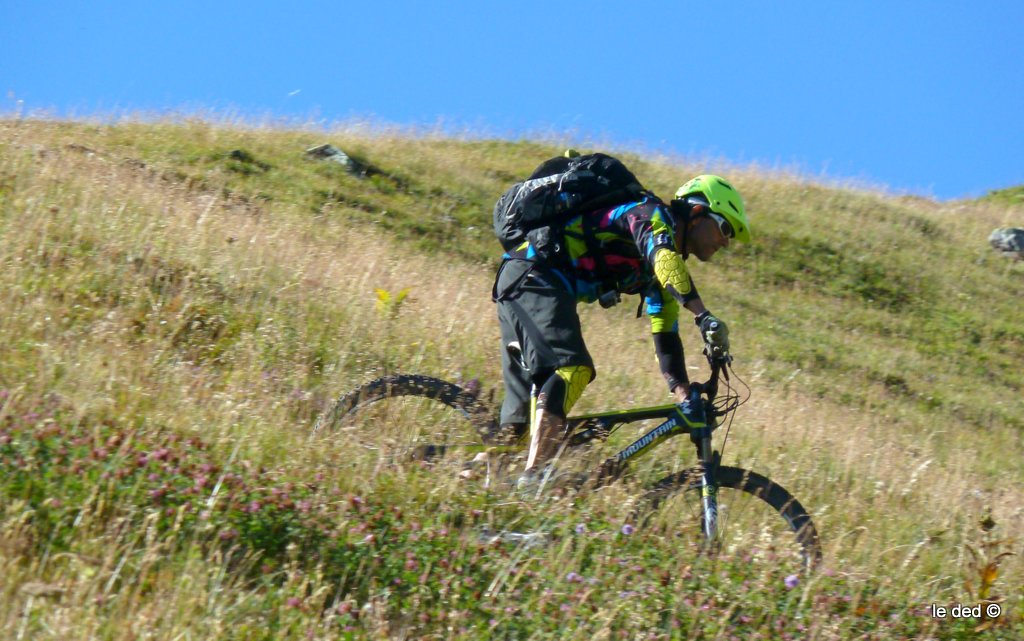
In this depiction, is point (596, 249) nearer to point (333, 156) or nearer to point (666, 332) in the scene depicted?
point (666, 332)

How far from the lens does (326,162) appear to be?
15.9 m

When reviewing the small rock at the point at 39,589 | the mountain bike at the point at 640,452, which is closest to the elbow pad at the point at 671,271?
the mountain bike at the point at 640,452

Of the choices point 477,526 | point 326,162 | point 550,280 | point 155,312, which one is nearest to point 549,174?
point 550,280

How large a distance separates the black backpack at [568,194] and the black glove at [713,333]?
774mm

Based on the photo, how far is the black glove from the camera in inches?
196

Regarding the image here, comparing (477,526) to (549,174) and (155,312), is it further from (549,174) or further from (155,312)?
(155,312)

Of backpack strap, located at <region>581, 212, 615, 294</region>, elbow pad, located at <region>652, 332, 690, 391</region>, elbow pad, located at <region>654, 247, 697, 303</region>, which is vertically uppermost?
backpack strap, located at <region>581, 212, 615, 294</region>

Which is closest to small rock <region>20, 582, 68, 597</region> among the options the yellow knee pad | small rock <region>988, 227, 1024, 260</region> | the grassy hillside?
the grassy hillside

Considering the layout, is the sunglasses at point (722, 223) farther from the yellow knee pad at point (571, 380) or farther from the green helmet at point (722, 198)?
the yellow knee pad at point (571, 380)

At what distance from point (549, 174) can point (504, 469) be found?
4.98ft

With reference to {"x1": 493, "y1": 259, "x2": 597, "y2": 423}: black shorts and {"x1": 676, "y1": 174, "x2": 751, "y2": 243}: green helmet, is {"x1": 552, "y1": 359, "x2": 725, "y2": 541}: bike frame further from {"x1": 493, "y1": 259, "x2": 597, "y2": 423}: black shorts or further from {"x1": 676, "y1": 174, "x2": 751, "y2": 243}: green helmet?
{"x1": 676, "y1": 174, "x2": 751, "y2": 243}: green helmet

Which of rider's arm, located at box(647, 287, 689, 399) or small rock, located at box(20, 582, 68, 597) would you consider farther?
rider's arm, located at box(647, 287, 689, 399)

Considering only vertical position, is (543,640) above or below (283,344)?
below

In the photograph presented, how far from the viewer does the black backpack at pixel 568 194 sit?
543cm
